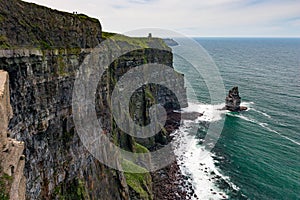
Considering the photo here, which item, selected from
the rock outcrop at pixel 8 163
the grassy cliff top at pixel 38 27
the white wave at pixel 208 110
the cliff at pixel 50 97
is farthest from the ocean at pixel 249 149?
the rock outcrop at pixel 8 163

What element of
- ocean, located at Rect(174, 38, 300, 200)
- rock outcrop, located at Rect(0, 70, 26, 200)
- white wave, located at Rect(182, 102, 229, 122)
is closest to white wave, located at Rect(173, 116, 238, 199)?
ocean, located at Rect(174, 38, 300, 200)

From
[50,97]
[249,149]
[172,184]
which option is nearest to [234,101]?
[249,149]

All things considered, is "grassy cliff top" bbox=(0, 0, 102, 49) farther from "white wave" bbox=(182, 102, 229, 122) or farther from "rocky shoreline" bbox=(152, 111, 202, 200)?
"white wave" bbox=(182, 102, 229, 122)

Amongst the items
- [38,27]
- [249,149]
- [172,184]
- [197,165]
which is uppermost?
[38,27]

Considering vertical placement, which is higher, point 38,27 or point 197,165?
point 38,27

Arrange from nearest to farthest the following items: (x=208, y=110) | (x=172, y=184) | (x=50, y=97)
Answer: (x=50, y=97) < (x=172, y=184) < (x=208, y=110)

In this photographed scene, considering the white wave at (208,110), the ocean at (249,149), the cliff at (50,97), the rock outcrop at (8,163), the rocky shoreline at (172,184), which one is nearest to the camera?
the rock outcrop at (8,163)

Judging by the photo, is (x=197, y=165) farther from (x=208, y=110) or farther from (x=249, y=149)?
(x=208, y=110)

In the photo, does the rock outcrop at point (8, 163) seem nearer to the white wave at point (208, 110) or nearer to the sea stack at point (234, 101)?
the white wave at point (208, 110)

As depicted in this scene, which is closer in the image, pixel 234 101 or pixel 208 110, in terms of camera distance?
pixel 234 101
